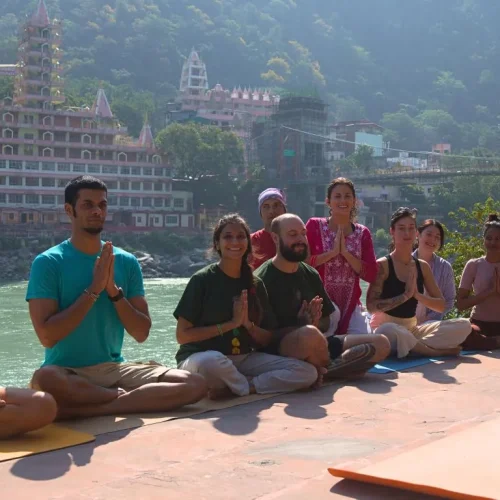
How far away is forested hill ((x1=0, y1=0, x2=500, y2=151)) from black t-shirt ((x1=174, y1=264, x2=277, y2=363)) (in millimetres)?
67508

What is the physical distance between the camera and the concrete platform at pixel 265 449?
7.57 feet

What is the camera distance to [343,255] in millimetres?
4285

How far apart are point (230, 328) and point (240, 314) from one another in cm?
7

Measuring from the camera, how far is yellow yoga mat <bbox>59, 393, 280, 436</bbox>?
2.94 metres

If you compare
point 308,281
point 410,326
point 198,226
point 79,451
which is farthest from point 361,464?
point 198,226

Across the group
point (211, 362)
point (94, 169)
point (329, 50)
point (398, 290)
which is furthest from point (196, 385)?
point (329, 50)

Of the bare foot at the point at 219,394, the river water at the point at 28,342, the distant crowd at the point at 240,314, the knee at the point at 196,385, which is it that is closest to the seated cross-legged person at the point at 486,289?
the distant crowd at the point at 240,314

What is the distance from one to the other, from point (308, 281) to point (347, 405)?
24.2 inches

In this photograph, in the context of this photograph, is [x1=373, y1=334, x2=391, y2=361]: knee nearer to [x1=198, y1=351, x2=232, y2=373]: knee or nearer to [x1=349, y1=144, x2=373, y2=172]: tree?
[x1=198, y1=351, x2=232, y2=373]: knee

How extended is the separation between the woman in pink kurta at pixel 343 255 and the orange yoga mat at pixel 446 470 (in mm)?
1838

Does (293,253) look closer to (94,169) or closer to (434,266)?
(434,266)

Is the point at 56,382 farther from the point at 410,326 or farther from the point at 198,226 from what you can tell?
the point at 198,226

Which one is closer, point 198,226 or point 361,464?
point 361,464

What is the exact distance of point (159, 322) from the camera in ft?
75.1
